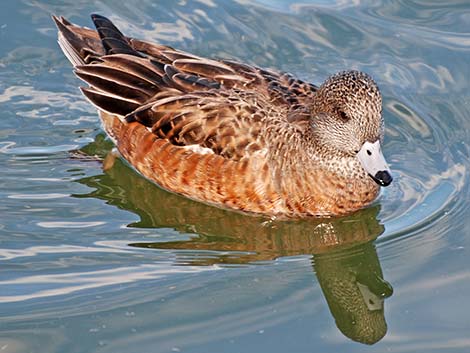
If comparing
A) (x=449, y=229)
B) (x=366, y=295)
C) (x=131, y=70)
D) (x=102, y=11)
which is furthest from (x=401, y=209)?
(x=102, y=11)

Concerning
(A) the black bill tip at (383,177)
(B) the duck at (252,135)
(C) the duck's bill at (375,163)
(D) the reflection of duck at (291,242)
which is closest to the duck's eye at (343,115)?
(B) the duck at (252,135)

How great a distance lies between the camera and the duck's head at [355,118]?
7852 millimetres

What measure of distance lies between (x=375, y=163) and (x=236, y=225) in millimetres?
1275

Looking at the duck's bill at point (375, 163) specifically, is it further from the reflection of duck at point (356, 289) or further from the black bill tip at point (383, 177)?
the reflection of duck at point (356, 289)

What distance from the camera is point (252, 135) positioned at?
8422mm

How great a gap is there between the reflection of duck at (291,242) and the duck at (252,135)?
12cm

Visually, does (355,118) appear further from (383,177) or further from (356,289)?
(356,289)

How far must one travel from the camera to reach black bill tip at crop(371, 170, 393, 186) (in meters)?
7.71

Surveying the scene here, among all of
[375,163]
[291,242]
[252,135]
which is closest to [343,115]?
[375,163]

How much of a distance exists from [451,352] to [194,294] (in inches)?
70.0

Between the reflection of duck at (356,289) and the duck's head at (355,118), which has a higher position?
the duck's head at (355,118)

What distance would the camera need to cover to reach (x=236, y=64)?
9.05 meters

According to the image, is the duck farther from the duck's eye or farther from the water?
the water

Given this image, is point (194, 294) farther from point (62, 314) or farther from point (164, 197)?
point (164, 197)
